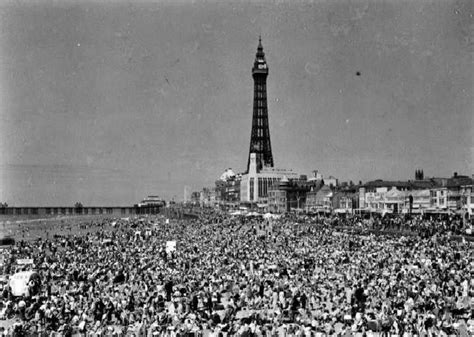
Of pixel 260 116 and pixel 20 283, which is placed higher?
pixel 260 116

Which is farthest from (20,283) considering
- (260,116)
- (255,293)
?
(260,116)

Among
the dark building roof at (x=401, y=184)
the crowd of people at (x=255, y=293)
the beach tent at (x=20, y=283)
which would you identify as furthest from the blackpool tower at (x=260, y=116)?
the beach tent at (x=20, y=283)

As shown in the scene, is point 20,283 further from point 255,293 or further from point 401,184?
point 401,184

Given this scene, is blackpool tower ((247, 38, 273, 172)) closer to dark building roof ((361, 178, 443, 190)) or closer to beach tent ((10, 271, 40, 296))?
dark building roof ((361, 178, 443, 190))

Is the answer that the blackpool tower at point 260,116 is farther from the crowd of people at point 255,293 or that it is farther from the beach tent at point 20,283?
the beach tent at point 20,283

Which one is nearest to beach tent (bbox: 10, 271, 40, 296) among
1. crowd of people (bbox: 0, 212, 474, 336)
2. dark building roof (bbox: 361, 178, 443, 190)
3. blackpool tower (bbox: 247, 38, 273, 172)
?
crowd of people (bbox: 0, 212, 474, 336)

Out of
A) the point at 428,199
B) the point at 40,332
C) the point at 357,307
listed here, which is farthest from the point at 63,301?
the point at 428,199
